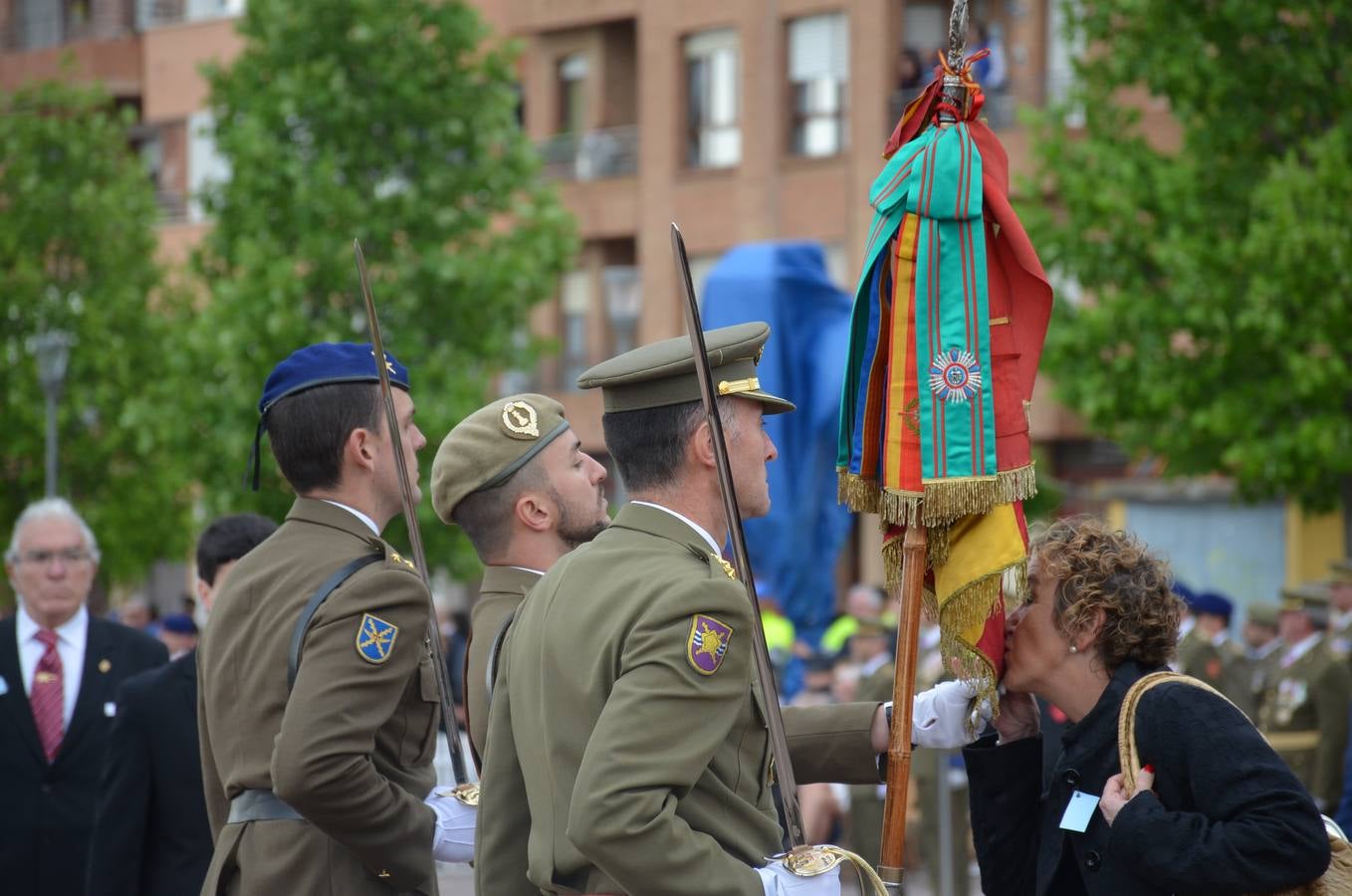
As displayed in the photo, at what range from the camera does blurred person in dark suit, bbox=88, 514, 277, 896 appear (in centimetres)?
603

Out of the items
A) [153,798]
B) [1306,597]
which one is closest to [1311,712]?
[1306,597]

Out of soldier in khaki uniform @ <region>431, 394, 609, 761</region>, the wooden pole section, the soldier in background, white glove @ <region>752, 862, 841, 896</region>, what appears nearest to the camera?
white glove @ <region>752, 862, 841, 896</region>

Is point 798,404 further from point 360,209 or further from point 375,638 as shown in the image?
point 375,638

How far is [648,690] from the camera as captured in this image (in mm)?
3471

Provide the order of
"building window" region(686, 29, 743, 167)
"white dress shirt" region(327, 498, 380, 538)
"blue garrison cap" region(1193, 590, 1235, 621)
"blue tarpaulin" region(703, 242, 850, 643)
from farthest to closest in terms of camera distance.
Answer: "building window" region(686, 29, 743, 167), "blue tarpaulin" region(703, 242, 850, 643), "blue garrison cap" region(1193, 590, 1235, 621), "white dress shirt" region(327, 498, 380, 538)

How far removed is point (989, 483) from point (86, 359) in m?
27.3

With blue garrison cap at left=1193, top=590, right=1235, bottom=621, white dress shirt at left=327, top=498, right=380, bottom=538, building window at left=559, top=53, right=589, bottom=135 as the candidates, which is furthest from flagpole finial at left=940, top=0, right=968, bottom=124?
building window at left=559, top=53, right=589, bottom=135

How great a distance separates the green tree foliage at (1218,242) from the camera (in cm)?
1866

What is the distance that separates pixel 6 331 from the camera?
1155 inches

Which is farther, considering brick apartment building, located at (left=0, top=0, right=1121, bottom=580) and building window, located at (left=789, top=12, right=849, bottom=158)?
building window, located at (left=789, top=12, right=849, bottom=158)

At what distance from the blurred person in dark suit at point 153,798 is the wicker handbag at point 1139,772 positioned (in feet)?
9.66

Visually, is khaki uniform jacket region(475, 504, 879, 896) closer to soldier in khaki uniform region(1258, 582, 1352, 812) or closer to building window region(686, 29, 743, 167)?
soldier in khaki uniform region(1258, 582, 1352, 812)

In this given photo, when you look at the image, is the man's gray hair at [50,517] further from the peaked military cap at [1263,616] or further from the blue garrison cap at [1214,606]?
the peaked military cap at [1263,616]

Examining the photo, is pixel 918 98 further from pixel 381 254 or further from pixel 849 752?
pixel 381 254
